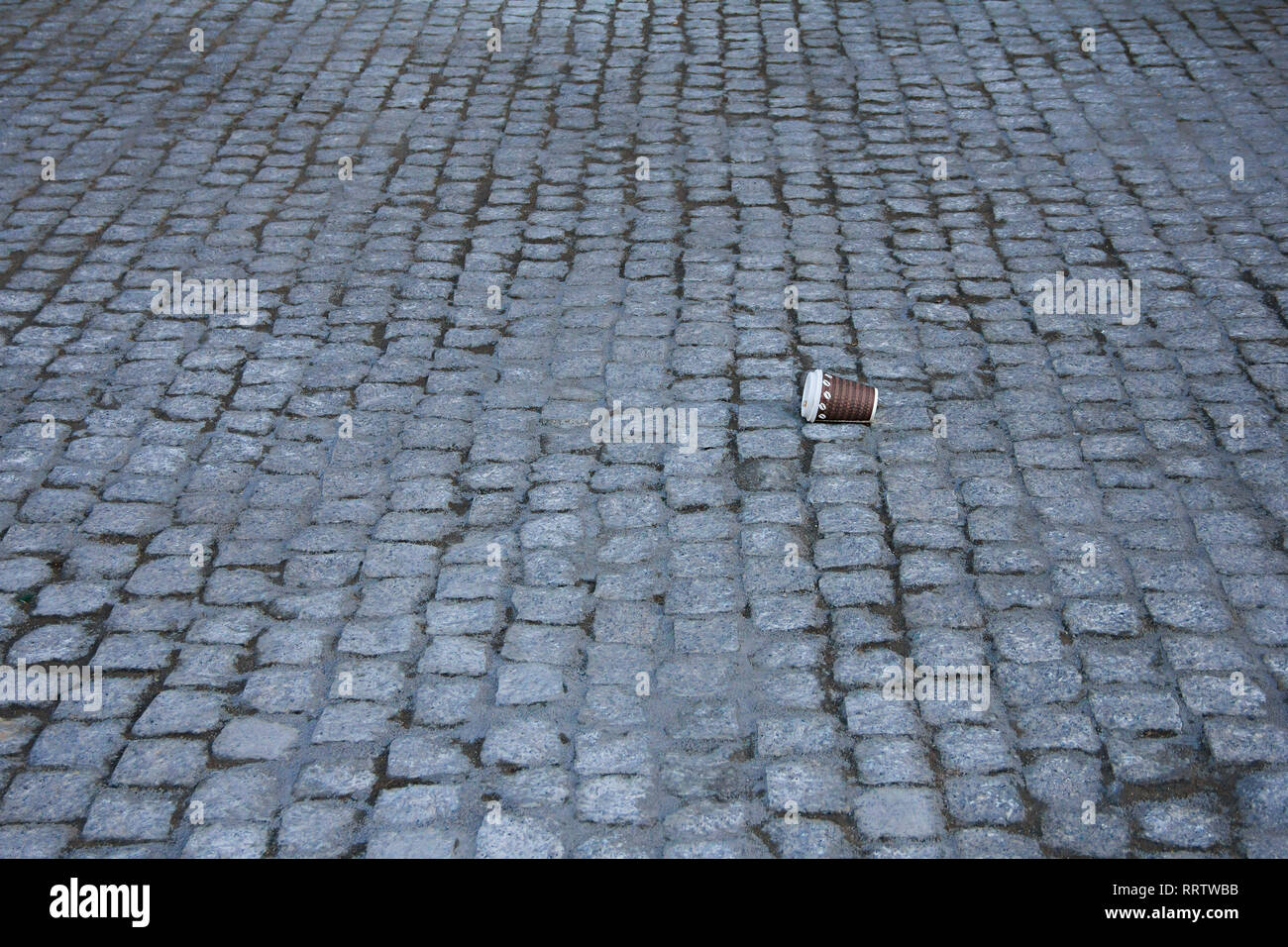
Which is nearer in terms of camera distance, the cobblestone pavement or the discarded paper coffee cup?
the cobblestone pavement

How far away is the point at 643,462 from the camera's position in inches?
206

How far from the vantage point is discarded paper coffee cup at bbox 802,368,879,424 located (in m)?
5.34

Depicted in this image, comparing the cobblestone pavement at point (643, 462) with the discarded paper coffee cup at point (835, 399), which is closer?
the cobblestone pavement at point (643, 462)

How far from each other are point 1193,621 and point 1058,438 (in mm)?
1194

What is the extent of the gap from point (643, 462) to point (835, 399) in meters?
0.88

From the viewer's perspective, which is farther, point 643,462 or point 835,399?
point 835,399

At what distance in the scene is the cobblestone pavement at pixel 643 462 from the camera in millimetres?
3787

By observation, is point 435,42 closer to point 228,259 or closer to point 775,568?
point 228,259

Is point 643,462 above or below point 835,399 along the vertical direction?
below

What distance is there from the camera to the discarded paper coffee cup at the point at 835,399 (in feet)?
17.5

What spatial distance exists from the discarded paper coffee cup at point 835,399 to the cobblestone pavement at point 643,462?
10cm

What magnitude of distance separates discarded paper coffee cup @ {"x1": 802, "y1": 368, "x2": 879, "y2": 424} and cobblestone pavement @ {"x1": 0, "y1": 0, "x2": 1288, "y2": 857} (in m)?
0.10

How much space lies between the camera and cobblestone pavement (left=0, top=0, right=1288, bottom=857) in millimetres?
3787
